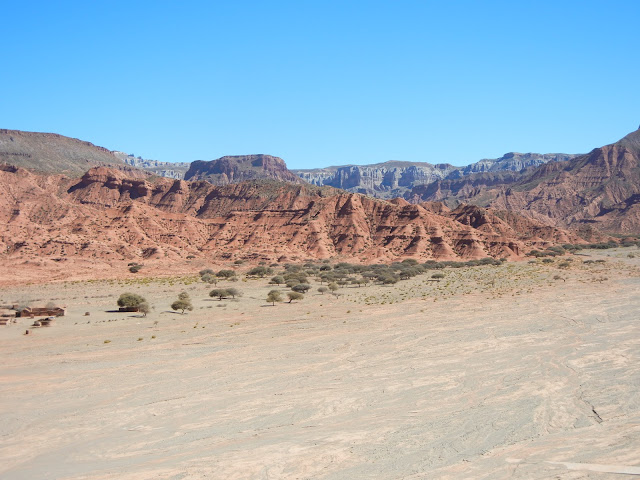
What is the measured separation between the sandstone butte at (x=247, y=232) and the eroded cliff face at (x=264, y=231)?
17 cm

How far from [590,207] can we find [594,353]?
171205mm

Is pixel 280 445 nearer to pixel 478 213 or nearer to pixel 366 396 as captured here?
pixel 366 396

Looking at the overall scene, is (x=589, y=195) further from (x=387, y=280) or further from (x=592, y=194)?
(x=387, y=280)

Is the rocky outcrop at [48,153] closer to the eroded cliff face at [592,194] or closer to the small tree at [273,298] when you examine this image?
the small tree at [273,298]

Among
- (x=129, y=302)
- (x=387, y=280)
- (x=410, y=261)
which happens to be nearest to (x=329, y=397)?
(x=129, y=302)

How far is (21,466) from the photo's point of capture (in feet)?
38.0

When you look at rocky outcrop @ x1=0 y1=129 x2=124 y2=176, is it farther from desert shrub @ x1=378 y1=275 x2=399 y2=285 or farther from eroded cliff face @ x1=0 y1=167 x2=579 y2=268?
desert shrub @ x1=378 y1=275 x2=399 y2=285

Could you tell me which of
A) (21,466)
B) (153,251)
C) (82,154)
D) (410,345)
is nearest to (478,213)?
(153,251)

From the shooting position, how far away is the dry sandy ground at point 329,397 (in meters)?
11.5

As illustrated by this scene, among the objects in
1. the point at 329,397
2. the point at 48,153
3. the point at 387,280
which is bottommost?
the point at 329,397

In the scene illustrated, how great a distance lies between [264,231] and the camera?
93688mm

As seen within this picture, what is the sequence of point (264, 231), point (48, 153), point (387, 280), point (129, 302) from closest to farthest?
point (129, 302)
point (387, 280)
point (264, 231)
point (48, 153)

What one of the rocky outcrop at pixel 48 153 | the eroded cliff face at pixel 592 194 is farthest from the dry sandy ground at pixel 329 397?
the eroded cliff face at pixel 592 194

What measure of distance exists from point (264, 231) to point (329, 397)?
78.6 metres
